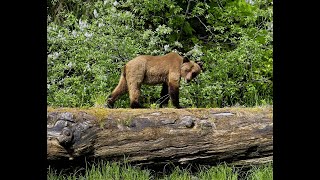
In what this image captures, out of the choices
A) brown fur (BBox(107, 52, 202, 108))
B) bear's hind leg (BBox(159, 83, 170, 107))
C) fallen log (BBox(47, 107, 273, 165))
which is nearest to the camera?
fallen log (BBox(47, 107, 273, 165))

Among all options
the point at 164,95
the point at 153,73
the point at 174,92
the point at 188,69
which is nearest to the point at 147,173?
the point at 174,92

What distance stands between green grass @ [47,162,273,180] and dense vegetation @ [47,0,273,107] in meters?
2.86

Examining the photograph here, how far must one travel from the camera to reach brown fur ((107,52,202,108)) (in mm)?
7266

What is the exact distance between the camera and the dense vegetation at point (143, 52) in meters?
9.62

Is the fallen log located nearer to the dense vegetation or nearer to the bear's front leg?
the bear's front leg

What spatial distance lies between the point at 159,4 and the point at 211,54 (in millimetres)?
1572

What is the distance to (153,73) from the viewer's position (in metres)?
7.41

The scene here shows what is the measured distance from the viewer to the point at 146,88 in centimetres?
1004

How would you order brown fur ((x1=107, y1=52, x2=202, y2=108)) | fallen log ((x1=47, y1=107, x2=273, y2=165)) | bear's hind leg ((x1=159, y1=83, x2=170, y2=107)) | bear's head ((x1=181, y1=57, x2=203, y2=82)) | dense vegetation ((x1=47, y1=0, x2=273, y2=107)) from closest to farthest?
fallen log ((x1=47, y1=107, x2=273, y2=165)), brown fur ((x1=107, y1=52, x2=202, y2=108)), bear's head ((x1=181, y1=57, x2=203, y2=82)), bear's hind leg ((x1=159, y1=83, x2=170, y2=107)), dense vegetation ((x1=47, y1=0, x2=273, y2=107))

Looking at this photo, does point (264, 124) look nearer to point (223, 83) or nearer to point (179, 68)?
point (179, 68)

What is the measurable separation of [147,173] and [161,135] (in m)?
0.50

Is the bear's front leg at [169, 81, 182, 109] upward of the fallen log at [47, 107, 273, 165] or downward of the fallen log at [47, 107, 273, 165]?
upward

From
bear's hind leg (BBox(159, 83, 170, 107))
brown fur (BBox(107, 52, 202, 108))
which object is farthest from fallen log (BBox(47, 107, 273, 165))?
bear's hind leg (BBox(159, 83, 170, 107))
